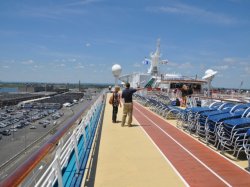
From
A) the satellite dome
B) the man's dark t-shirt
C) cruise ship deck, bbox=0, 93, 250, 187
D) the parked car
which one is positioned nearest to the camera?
cruise ship deck, bbox=0, 93, 250, 187

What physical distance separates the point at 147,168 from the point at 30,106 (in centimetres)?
3136

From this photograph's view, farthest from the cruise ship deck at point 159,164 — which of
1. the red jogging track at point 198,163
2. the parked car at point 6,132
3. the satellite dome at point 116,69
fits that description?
the satellite dome at point 116,69

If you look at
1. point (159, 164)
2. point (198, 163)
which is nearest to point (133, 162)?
point (159, 164)

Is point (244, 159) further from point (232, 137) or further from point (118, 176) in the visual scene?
point (118, 176)

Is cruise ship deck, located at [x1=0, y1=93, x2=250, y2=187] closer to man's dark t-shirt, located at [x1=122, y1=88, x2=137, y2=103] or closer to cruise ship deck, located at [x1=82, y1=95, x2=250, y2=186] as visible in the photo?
cruise ship deck, located at [x1=82, y1=95, x2=250, y2=186]

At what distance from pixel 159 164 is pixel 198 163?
0.76 m

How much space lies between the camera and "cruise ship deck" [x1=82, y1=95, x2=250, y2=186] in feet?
15.8

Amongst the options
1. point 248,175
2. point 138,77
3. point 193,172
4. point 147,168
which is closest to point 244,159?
point 248,175

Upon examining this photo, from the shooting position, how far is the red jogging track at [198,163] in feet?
16.0

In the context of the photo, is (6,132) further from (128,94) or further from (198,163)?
(198,163)

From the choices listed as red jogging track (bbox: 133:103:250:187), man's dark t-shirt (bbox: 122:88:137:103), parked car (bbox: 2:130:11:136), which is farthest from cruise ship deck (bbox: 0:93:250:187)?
parked car (bbox: 2:130:11:136)

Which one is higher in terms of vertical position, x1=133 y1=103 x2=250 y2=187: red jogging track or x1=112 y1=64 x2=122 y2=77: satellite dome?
x1=112 y1=64 x2=122 y2=77: satellite dome

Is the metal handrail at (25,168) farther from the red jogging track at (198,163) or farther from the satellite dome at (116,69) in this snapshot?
the satellite dome at (116,69)

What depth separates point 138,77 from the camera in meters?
51.9
